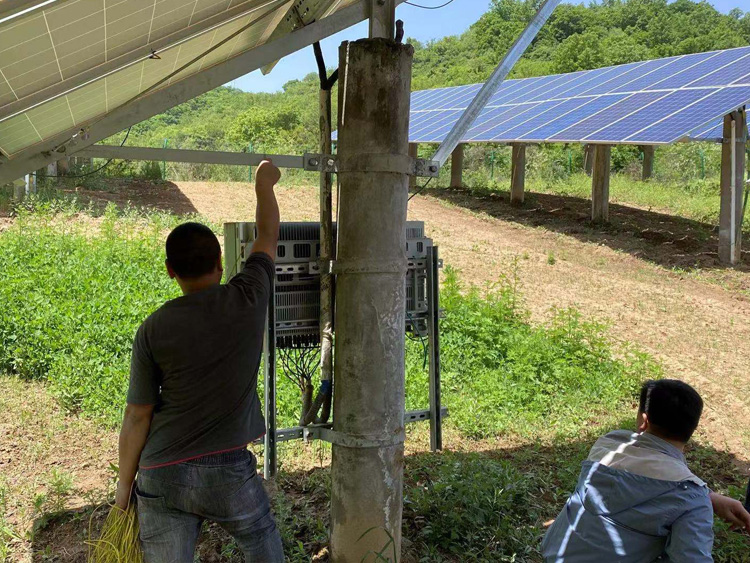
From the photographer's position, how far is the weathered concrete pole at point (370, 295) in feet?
9.24

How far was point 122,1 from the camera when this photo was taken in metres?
3.30

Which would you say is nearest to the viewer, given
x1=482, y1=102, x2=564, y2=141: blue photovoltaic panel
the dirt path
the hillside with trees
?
the dirt path

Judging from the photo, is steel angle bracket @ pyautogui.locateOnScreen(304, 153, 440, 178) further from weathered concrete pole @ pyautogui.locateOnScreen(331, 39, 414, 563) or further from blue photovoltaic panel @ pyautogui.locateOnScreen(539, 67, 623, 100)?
blue photovoltaic panel @ pyautogui.locateOnScreen(539, 67, 623, 100)

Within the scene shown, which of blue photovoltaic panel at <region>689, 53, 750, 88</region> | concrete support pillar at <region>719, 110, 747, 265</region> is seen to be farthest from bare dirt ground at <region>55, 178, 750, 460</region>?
blue photovoltaic panel at <region>689, 53, 750, 88</region>

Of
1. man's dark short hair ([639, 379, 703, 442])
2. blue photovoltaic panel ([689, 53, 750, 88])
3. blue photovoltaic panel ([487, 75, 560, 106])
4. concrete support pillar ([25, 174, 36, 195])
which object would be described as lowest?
man's dark short hair ([639, 379, 703, 442])

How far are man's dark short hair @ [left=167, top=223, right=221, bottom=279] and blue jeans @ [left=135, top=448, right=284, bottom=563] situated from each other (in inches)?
22.6

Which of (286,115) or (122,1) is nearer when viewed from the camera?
(122,1)

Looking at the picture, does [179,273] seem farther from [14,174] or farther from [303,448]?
[303,448]

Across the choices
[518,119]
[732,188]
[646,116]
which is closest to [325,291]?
[732,188]

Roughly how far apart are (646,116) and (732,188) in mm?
1807

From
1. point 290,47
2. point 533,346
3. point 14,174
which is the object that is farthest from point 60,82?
point 533,346

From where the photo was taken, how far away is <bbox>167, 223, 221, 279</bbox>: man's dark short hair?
2.32 metres

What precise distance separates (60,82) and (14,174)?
2.39 ft

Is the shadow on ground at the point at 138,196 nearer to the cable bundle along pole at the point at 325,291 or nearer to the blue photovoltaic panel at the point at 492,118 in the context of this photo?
the blue photovoltaic panel at the point at 492,118
